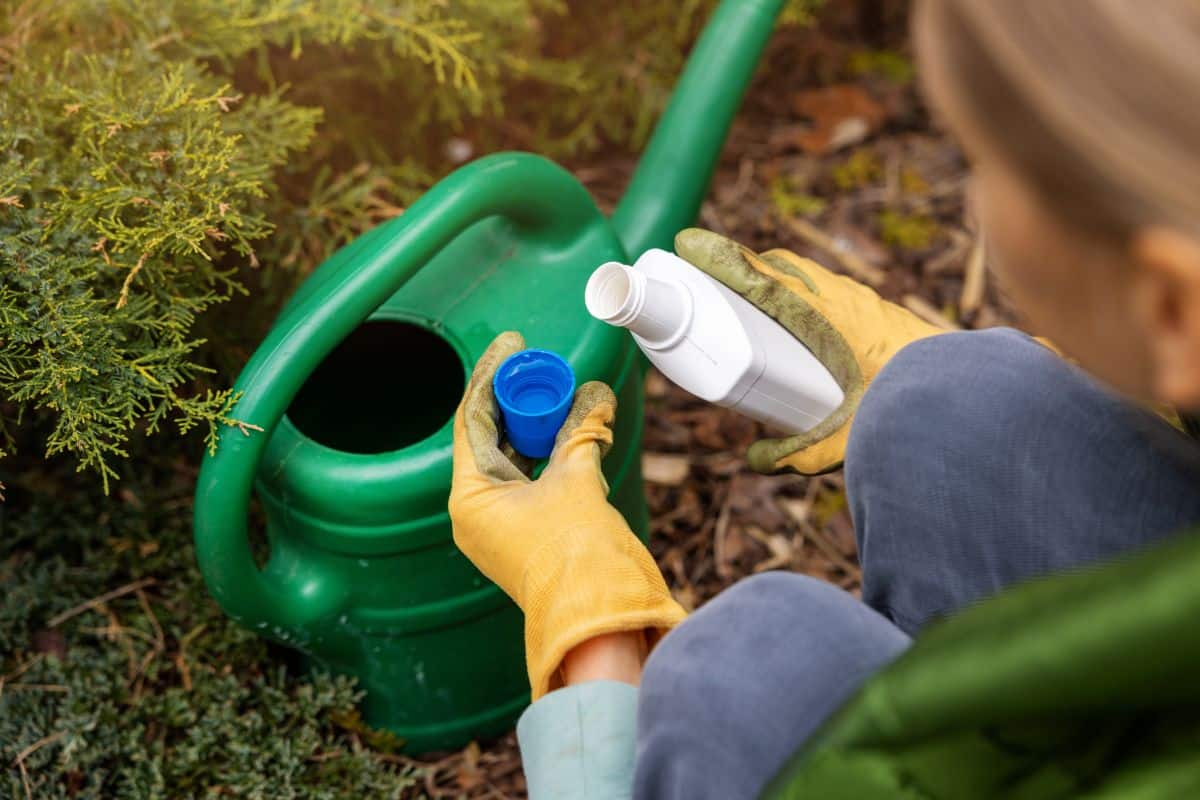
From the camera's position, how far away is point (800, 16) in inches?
72.5

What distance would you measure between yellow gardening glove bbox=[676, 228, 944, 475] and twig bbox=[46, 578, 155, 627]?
2.79 feet

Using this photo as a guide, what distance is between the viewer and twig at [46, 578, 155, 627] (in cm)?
144

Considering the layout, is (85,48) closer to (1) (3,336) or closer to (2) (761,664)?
(1) (3,336)

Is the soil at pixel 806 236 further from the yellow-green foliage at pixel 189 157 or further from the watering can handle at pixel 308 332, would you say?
the watering can handle at pixel 308 332

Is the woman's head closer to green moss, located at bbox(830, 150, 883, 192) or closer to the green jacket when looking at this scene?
the green jacket

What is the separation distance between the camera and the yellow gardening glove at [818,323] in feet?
3.80

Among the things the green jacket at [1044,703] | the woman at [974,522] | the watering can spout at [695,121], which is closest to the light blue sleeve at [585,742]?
the woman at [974,522]

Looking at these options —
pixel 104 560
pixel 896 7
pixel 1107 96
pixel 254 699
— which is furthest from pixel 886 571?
pixel 896 7

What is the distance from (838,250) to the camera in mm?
1969

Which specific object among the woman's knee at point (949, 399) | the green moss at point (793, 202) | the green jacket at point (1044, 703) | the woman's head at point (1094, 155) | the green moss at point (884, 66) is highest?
the woman's head at point (1094, 155)

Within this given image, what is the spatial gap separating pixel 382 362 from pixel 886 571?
26.8 inches

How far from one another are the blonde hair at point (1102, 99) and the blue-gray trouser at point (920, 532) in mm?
324

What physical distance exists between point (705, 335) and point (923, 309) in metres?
0.89

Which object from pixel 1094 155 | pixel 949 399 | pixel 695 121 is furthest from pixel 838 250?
pixel 1094 155
